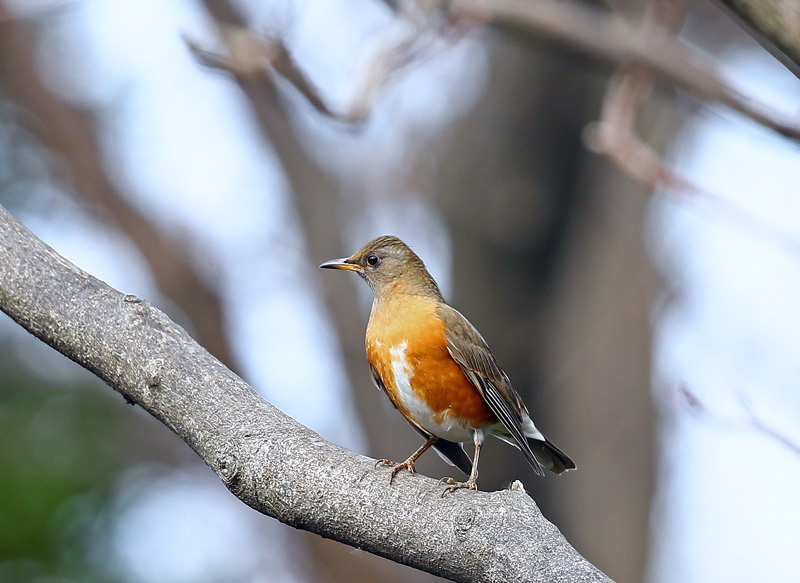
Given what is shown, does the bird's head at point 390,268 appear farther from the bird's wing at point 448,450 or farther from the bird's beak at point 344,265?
the bird's wing at point 448,450

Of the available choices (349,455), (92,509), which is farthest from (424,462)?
(349,455)

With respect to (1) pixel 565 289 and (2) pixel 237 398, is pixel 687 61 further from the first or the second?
(1) pixel 565 289

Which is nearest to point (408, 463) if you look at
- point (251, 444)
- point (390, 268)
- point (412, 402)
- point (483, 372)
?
point (412, 402)

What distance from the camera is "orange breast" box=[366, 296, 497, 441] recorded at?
4168 mm

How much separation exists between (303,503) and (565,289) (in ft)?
16.9

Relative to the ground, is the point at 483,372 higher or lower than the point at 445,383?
higher

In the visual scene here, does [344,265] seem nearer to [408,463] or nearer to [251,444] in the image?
[408,463]

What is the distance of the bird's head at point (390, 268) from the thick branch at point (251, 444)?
82.4 inches

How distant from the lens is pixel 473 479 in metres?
3.55

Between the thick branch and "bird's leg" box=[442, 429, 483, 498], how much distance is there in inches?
2.5

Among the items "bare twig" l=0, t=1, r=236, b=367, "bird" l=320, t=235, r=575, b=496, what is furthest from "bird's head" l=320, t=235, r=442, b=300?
"bare twig" l=0, t=1, r=236, b=367

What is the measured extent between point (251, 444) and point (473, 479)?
4.02ft

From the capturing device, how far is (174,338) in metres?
2.79

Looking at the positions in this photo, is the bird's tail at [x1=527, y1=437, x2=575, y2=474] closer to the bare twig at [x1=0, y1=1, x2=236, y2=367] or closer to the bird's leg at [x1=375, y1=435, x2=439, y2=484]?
the bird's leg at [x1=375, y1=435, x2=439, y2=484]
